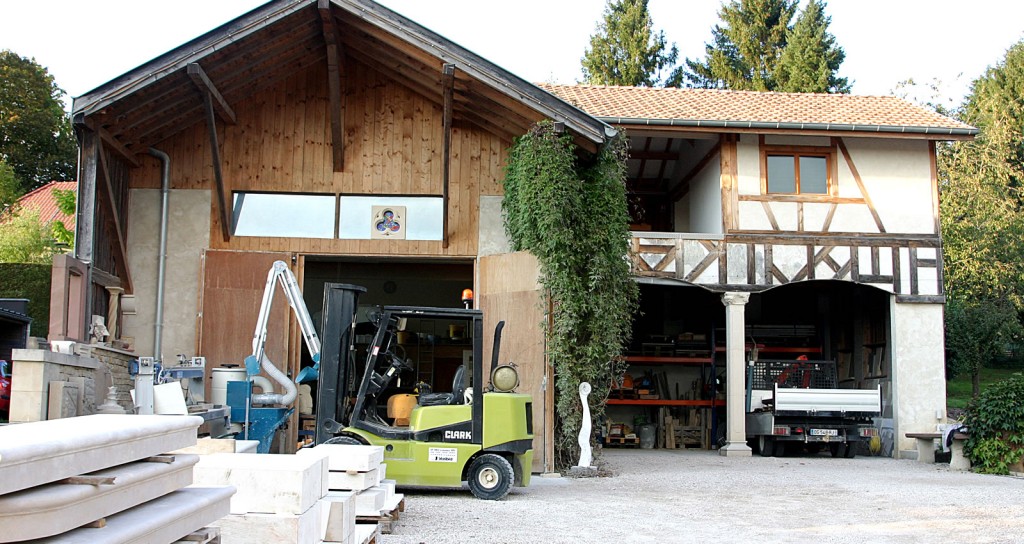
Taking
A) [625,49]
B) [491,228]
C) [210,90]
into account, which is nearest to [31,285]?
[210,90]

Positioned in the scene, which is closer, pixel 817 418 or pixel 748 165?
pixel 748 165

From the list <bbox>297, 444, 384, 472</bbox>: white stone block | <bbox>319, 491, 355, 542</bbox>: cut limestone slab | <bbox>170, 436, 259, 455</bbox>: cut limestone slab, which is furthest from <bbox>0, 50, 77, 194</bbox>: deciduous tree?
<bbox>319, 491, 355, 542</bbox>: cut limestone slab

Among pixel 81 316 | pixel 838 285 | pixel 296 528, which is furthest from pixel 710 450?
pixel 296 528

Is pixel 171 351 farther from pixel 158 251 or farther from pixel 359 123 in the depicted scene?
pixel 359 123

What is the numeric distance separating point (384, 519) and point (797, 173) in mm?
12275

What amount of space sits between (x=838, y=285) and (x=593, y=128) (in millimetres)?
10062

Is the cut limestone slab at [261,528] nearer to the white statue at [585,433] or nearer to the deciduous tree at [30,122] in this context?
the white statue at [585,433]

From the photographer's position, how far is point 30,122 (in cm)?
3684

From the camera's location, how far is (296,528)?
4.70m

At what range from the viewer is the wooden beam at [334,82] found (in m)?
13.9

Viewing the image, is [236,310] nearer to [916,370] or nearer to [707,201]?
[707,201]

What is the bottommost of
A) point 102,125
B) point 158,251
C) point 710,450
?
point 710,450

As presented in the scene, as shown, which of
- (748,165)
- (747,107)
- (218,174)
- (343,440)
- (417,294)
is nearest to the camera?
(343,440)

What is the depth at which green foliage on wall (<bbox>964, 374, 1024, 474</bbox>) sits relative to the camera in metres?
14.8
